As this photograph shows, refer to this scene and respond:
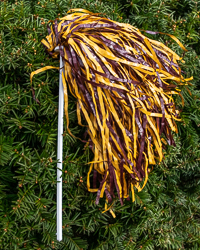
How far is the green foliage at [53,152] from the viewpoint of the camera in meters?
0.86

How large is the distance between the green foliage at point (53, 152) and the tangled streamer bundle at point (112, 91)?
0.06 meters

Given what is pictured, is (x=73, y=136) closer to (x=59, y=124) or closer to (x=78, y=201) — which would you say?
(x=59, y=124)

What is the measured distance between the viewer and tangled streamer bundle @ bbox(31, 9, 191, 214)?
33.8 inches

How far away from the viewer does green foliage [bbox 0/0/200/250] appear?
86cm

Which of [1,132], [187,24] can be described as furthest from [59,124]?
[187,24]

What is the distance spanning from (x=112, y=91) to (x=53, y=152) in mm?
287

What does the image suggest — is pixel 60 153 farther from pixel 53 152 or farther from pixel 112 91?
pixel 112 91

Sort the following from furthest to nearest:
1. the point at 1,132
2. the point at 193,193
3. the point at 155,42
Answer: the point at 193,193
the point at 155,42
the point at 1,132

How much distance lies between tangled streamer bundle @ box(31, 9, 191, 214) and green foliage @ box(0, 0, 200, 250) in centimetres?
6

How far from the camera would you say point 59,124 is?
874 millimetres

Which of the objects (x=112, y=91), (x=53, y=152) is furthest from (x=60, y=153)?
(x=112, y=91)

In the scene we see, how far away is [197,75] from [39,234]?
0.98 meters

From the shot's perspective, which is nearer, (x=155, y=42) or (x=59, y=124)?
(x=59, y=124)

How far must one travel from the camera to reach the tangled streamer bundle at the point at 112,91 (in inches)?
33.8
